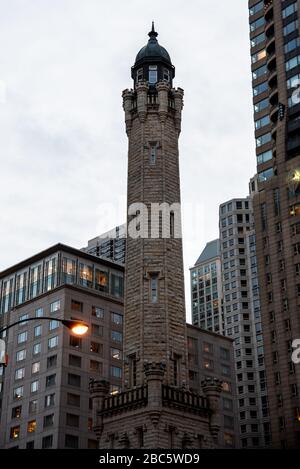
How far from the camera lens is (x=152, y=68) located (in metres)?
86.3

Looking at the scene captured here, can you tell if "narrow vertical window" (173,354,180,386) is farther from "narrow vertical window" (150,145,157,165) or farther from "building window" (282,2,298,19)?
"building window" (282,2,298,19)

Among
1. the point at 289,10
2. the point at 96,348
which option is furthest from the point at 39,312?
the point at 289,10

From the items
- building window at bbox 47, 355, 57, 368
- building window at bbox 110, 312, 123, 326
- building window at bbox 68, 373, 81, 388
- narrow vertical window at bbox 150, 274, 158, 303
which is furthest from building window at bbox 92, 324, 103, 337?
narrow vertical window at bbox 150, 274, 158, 303

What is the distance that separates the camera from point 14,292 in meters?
140

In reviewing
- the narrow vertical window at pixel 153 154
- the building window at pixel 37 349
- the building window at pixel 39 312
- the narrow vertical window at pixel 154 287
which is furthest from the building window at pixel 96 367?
the narrow vertical window at pixel 153 154

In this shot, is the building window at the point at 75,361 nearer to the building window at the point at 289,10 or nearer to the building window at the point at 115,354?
the building window at the point at 115,354

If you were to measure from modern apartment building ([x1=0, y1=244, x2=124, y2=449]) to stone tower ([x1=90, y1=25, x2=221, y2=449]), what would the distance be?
42323mm

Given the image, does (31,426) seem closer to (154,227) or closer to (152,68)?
(154,227)

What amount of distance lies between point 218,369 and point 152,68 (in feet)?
224

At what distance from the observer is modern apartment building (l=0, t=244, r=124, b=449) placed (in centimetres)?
11150

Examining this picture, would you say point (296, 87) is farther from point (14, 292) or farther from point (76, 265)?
point (14, 292)

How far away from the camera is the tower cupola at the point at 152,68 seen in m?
85.8

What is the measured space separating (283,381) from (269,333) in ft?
26.8
